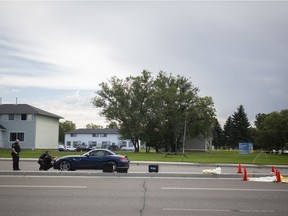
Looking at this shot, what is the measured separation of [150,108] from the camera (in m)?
70.9

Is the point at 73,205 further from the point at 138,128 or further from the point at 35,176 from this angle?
the point at 138,128

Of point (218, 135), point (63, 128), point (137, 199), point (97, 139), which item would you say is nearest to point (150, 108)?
point (97, 139)

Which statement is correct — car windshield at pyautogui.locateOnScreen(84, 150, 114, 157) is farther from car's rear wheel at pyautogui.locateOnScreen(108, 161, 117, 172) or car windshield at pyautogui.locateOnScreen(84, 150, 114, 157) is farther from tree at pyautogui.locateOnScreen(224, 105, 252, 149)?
tree at pyautogui.locateOnScreen(224, 105, 252, 149)

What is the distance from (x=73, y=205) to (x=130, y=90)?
6226cm

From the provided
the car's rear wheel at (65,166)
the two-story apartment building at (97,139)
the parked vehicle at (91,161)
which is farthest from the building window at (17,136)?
the car's rear wheel at (65,166)

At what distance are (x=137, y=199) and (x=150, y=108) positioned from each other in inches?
2369

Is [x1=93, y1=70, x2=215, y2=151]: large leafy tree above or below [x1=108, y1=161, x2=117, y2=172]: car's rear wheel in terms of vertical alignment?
above

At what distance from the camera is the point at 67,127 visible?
16575 cm

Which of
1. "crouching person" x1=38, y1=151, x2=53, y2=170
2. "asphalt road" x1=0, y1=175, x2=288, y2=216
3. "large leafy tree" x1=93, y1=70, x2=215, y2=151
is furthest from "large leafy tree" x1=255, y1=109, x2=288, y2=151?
"asphalt road" x1=0, y1=175, x2=288, y2=216

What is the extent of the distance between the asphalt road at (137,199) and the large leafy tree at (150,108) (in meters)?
54.9

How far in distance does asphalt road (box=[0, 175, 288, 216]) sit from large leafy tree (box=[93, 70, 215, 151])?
5489 centimetres

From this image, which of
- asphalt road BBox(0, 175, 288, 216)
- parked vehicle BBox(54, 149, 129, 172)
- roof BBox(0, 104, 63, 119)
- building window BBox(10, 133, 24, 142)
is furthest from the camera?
roof BBox(0, 104, 63, 119)

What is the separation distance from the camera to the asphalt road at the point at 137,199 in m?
8.95

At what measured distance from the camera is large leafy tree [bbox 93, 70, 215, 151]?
70.0 metres
